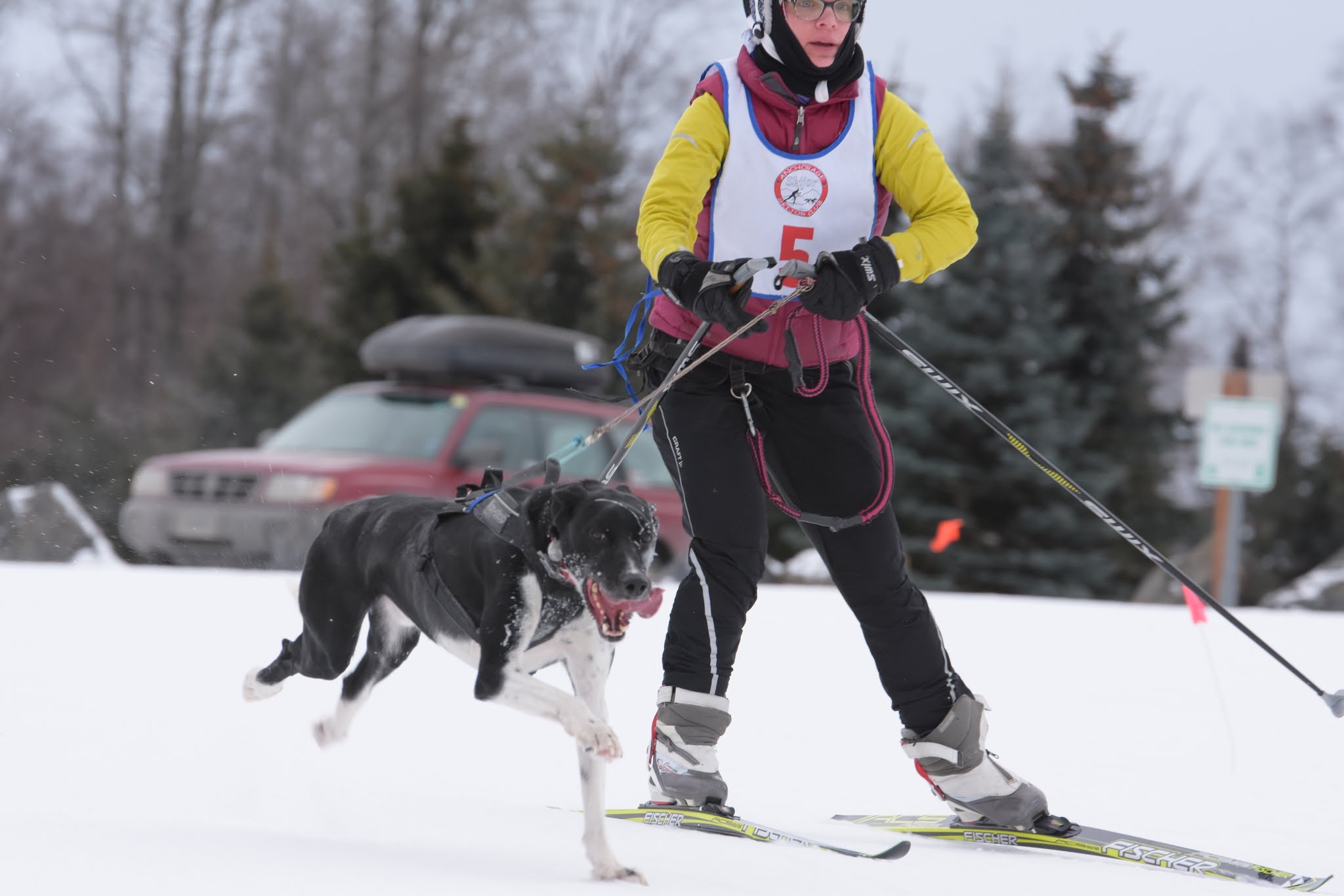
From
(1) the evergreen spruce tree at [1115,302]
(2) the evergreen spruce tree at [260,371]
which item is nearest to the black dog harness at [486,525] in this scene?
(1) the evergreen spruce tree at [1115,302]

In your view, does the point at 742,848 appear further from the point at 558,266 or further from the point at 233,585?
the point at 558,266

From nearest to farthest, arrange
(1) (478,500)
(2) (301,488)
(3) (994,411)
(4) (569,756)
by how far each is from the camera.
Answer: (1) (478,500) < (4) (569,756) < (2) (301,488) < (3) (994,411)

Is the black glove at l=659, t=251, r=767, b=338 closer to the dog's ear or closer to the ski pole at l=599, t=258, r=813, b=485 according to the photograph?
the ski pole at l=599, t=258, r=813, b=485

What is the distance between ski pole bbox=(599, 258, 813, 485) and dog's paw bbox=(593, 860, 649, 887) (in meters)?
0.72

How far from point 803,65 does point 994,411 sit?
13.8 m

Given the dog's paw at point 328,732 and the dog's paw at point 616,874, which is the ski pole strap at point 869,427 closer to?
the dog's paw at point 616,874

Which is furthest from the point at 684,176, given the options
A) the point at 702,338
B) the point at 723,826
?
the point at 723,826

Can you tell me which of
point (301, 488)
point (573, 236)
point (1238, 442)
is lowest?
point (301, 488)

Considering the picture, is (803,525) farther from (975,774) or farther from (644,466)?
(644,466)

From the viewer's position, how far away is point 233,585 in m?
6.71

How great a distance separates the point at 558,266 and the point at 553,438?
10.8m

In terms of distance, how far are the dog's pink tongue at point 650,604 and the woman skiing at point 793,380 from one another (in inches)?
26.4

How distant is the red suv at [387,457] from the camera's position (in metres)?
8.15

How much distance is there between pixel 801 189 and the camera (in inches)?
120
